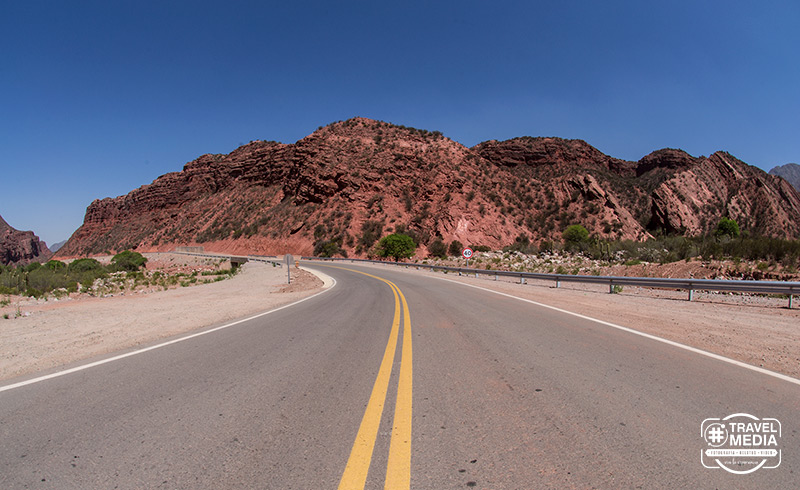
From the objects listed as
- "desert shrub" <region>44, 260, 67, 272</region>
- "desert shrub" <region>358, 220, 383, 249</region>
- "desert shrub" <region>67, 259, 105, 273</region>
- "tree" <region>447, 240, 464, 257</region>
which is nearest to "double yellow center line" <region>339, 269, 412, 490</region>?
"desert shrub" <region>44, 260, 67, 272</region>

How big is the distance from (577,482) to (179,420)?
3297mm

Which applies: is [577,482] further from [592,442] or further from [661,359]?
[661,359]

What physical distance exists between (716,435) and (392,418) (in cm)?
269

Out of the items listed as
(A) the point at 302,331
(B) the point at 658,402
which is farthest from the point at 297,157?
(B) the point at 658,402

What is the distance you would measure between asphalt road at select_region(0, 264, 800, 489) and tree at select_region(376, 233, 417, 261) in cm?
4430

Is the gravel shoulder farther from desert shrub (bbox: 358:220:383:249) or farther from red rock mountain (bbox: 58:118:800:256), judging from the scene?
desert shrub (bbox: 358:220:383:249)

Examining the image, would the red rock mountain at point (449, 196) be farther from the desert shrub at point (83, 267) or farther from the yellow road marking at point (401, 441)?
the yellow road marking at point (401, 441)

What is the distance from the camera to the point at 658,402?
371 centimetres

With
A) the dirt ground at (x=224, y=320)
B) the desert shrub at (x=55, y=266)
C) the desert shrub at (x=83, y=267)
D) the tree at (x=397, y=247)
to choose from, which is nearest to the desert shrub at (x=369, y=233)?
the tree at (x=397, y=247)

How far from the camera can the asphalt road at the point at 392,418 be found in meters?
2.54

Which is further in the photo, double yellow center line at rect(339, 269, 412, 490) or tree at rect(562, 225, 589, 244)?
tree at rect(562, 225, 589, 244)

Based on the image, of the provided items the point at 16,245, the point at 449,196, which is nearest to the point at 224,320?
the point at 449,196

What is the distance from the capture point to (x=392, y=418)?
Answer: 11.2ft

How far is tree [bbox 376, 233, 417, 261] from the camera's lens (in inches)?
1989
